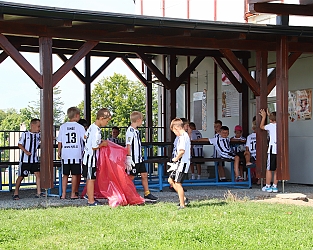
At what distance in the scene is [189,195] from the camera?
11.8 metres

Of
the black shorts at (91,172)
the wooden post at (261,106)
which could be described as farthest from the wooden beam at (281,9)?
the black shorts at (91,172)

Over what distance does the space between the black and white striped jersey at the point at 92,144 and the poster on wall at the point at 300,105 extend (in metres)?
5.76

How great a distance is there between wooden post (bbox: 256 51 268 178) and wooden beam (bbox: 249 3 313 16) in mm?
1109

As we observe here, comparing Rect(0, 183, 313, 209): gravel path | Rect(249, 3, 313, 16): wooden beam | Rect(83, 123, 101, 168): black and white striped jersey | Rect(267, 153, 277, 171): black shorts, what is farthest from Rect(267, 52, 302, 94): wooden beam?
Rect(83, 123, 101, 168): black and white striped jersey

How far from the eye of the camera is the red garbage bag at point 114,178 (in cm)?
1014

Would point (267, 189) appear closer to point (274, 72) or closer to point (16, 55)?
point (274, 72)

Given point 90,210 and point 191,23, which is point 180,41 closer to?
point 191,23

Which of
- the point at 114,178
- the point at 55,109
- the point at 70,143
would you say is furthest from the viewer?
the point at 55,109

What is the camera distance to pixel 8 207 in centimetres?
983

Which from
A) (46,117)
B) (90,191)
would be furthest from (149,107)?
(90,191)

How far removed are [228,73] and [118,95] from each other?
130ft

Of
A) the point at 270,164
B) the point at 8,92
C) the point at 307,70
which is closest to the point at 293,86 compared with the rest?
the point at 307,70

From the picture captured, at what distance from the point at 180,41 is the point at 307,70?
3.71m

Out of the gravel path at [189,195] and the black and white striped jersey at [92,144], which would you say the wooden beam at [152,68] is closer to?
the gravel path at [189,195]
